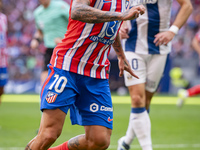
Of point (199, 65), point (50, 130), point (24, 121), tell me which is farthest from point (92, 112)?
point (199, 65)

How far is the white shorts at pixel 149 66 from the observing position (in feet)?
16.0

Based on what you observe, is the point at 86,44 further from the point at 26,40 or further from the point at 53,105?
the point at 26,40

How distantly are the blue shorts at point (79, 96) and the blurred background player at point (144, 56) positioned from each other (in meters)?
1.09

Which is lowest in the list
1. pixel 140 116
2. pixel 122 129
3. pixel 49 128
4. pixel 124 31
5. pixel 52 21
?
pixel 122 129

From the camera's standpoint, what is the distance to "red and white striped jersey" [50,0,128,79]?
3.45 meters

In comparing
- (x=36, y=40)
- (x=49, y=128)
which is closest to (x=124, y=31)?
(x=49, y=128)

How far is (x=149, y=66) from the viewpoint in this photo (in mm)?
4977

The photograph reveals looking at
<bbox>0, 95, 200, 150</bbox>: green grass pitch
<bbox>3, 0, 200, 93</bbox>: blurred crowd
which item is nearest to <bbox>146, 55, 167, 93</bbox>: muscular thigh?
<bbox>0, 95, 200, 150</bbox>: green grass pitch

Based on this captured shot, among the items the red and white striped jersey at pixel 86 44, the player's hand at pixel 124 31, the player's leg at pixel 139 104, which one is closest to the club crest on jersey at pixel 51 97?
the red and white striped jersey at pixel 86 44

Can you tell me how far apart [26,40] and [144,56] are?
17318 mm

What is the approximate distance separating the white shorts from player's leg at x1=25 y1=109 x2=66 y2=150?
165 cm

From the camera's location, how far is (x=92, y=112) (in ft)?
11.9

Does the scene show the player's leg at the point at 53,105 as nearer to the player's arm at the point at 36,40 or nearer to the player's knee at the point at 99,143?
the player's knee at the point at 99,143

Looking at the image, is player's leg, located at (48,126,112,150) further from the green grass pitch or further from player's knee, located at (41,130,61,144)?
the green grass pitch
